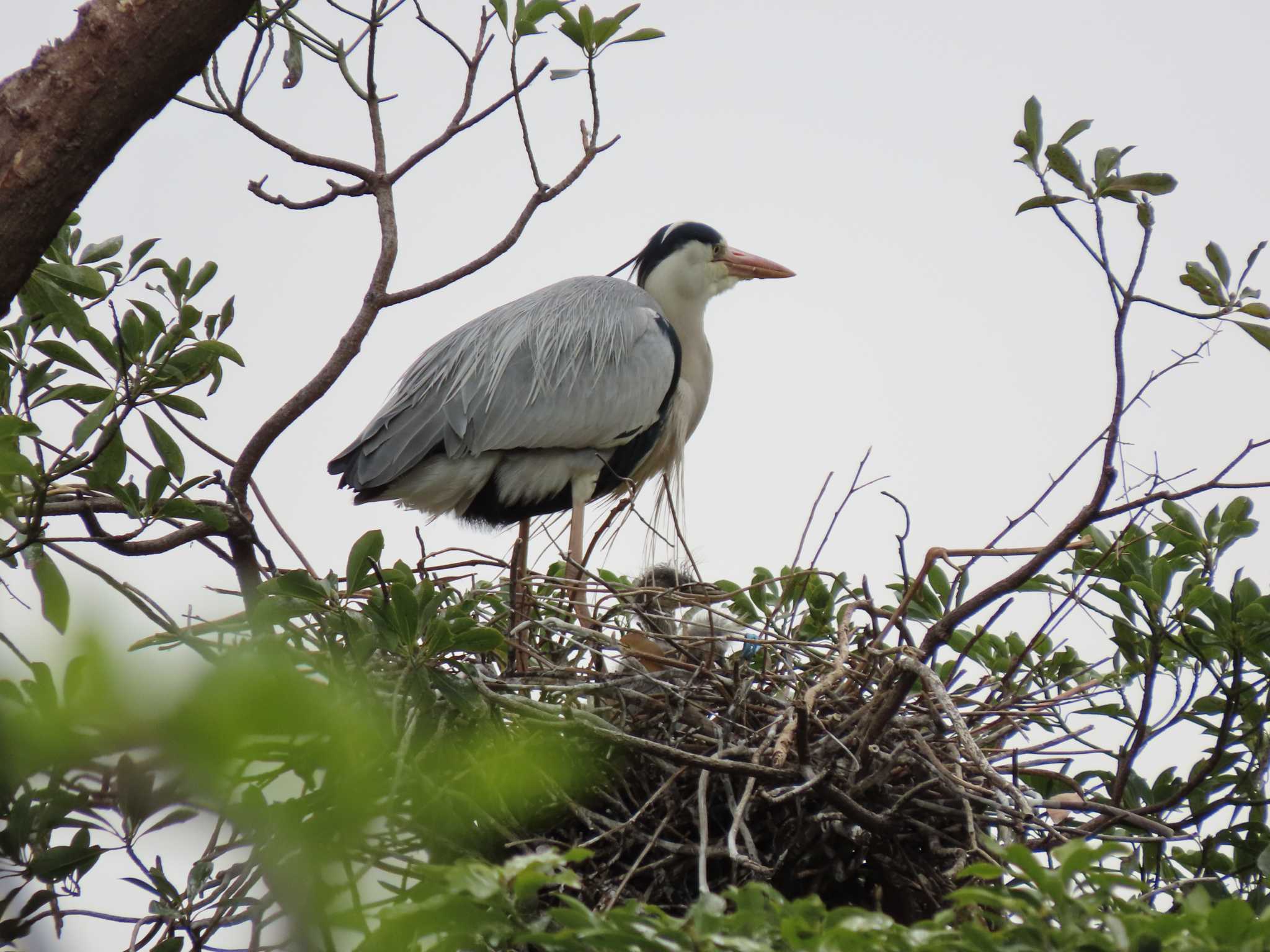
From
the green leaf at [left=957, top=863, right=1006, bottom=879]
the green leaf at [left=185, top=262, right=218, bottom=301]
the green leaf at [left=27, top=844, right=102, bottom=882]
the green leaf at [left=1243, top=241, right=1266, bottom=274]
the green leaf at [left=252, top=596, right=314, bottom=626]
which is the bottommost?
the green leaf at [left=27, top=844, right=102, bottom=882]

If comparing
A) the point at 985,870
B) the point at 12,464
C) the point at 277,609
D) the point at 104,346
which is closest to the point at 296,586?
the point at 277,609

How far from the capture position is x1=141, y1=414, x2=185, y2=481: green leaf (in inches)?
74.9

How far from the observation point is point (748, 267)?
4.71 m

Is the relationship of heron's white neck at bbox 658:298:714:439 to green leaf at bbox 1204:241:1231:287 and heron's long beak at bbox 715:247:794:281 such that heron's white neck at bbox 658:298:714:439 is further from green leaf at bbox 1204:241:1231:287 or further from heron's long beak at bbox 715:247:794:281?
green leaf at bbox 1204:241:1231:287

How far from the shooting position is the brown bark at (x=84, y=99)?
1.42 metres

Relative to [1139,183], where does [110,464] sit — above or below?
below

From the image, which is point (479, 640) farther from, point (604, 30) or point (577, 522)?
point (577, 522)

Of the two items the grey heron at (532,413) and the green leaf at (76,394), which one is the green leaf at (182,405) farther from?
the grey heron at (532,413)

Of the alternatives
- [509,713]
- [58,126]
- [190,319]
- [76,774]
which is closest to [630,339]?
[509,713]

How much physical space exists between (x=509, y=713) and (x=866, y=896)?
27.1 inches

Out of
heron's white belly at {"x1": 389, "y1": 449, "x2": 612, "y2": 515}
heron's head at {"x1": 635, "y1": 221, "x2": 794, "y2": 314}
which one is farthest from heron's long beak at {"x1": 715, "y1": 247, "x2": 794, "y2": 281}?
heron's white belly at {"x1": 389, "y1": 449, "x2": 612, "y2": 515}

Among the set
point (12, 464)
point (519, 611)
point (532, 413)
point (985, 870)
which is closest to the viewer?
point (985, 870)

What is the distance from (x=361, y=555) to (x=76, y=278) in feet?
1.76

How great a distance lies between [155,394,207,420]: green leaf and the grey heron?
1594 mm
